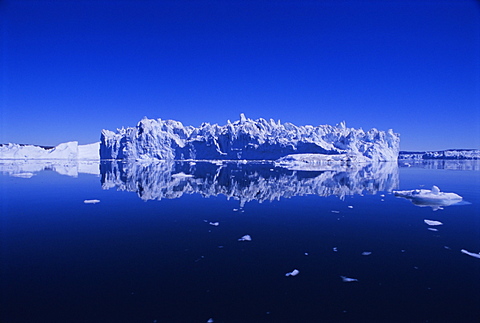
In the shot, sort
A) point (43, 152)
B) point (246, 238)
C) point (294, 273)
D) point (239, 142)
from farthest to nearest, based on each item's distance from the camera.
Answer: point (43, 152) → point (239, 142) → point (246, 238) → point (294, 273)

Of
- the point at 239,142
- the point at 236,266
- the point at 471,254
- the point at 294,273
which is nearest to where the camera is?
the point at 294,273

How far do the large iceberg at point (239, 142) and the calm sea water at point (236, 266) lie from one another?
45144mm

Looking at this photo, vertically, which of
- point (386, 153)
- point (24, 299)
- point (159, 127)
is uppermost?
point (159, 127)

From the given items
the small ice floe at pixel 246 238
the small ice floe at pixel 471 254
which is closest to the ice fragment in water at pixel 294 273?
the small ice floe at pixel 246 238

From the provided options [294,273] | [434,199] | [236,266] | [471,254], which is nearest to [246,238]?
[236,266]

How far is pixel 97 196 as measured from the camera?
11617 mm

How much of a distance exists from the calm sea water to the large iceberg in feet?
148

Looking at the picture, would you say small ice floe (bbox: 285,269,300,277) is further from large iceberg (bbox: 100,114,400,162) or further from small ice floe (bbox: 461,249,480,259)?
large iceberg (bbox: 100,114,400,162)

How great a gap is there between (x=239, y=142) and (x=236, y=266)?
175 feet

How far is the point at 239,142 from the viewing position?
57594mm

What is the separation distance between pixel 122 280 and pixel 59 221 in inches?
183

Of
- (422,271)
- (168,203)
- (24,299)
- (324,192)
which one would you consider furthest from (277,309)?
(324,192)

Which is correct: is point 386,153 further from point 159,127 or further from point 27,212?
point 27,212

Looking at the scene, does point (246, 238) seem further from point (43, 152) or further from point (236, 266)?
point (43, 152)
